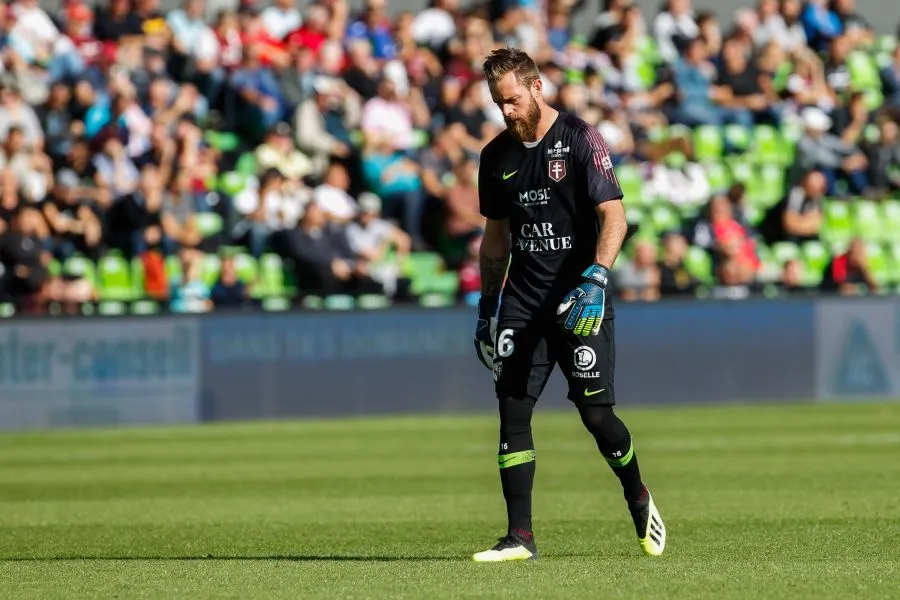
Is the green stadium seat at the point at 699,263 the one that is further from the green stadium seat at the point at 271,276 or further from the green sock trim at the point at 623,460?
the green sock trim at the point at 623,460

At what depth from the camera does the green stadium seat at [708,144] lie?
25641 mm

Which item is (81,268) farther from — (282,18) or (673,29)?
(673,29)

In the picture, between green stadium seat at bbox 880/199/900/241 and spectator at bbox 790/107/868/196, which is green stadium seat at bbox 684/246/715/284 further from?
green stadium seat at bbox 880/199/900/241

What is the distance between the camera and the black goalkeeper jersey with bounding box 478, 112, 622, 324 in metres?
8.30

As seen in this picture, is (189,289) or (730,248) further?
(730,248)

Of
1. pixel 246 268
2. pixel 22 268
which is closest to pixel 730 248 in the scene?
pixel 246 268

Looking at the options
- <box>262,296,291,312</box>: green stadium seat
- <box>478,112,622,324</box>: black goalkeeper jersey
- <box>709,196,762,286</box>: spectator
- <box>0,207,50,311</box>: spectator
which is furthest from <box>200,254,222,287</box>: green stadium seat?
<box>478,112,622,324</box>: black goalkeeper jersey

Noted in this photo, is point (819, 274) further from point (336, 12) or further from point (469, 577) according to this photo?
point (469, 577)

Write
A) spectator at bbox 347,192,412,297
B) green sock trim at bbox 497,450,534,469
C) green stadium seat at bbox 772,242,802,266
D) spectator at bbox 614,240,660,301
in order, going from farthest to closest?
1. green stadium seat at bbox 772,242,802,266
2. spectator at bbox 614,240,660,301
3. spectator at bbox 347,192,412,297
4. green sock trim at bbox 497,450,534,469

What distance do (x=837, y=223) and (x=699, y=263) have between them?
10.2 feet

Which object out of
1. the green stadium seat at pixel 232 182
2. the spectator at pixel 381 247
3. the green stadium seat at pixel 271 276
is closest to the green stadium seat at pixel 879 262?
the spectator at pixel 381 247

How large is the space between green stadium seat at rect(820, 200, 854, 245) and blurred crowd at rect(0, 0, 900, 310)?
1.42ft

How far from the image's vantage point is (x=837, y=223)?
25.4 meters

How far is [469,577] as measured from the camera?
25.2 feet
